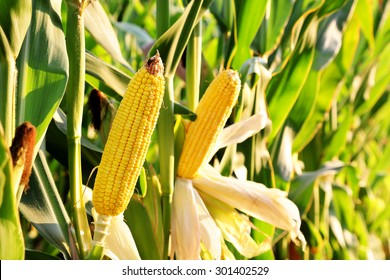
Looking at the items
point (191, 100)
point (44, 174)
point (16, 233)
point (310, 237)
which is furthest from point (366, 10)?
point (16, 233)

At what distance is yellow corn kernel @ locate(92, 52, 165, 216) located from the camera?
37.5 inches

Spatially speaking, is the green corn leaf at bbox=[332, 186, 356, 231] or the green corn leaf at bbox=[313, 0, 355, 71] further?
the green corn leaf at bbox=[332, 186, 356, 231]

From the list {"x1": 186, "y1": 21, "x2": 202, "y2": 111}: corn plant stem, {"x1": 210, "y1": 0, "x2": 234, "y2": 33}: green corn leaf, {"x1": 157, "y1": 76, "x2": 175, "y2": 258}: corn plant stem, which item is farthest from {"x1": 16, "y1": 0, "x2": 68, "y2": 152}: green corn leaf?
{"x1": 210, "y1": 0, "x2": 234, "y2": 33}: green corn leaf

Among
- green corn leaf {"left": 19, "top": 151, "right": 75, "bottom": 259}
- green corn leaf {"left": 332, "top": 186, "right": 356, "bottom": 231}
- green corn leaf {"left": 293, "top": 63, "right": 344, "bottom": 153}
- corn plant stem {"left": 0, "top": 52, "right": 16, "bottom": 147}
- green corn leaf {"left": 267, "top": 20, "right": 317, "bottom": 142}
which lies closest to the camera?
corn plant stem {"left": 0, "top": 52, "right": 16, "bottom": 147}

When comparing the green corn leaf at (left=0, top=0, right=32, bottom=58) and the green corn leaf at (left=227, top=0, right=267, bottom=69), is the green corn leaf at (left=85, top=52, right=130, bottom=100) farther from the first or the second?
the green corn leaf at (left=227, top=0, right=267, bottom=69)

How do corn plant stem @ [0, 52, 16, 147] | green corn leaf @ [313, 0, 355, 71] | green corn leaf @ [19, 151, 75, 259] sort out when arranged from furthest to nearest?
green corn leaf @ [313, 0, 355, 71] < green corn leaf @ [19, 151, 75, 259] < corn plant stem @ [0, 52, 16, 147]

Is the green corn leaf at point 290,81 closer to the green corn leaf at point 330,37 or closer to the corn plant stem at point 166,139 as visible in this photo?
the green corn leaf at point 330,37

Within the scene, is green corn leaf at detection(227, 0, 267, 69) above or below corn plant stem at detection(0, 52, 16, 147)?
above

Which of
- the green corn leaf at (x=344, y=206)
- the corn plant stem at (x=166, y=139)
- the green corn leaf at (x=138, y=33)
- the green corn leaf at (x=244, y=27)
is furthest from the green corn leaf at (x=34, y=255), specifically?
the green corn leaf at (x=344, y=206)

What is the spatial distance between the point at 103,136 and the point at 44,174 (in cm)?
14

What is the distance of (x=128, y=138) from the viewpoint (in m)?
0.95

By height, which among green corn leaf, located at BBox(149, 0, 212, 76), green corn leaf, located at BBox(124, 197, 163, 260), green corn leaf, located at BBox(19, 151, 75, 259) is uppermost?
green corn leaf, located at BBox(149, 0, 212, 76)

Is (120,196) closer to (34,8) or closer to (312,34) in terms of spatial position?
(34,8)

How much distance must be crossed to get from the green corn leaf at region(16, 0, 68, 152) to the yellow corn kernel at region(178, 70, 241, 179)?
29 centimetres
